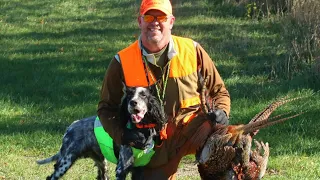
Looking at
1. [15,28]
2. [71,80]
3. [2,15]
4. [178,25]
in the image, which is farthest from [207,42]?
[2,15]

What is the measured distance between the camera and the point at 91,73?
13133 mm

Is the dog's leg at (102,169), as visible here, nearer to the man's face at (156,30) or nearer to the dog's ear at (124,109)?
the dog's ear at (124,109)

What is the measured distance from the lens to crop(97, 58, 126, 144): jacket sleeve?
5711mm

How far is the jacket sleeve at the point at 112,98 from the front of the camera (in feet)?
18.7

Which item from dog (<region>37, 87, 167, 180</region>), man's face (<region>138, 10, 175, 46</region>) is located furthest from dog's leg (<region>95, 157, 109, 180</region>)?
man's face (<region>138, 10, 175, 46</region>)

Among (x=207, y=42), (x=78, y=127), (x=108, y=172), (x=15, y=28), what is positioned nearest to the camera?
(x=78, y=127)

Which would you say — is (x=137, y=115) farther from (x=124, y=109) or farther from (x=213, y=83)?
(x=213, y=83)

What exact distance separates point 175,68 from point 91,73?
756 cm

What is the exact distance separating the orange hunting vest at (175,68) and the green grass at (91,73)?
210 centimetres

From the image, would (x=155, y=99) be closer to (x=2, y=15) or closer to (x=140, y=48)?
(x=140, y=48)

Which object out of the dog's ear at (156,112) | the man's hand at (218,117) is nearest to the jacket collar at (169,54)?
the dog's ear at (156,112)

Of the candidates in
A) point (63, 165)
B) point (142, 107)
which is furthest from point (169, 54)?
point (63, 165)

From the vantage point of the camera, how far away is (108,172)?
722 centimetres

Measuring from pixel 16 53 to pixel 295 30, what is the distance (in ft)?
19.5
